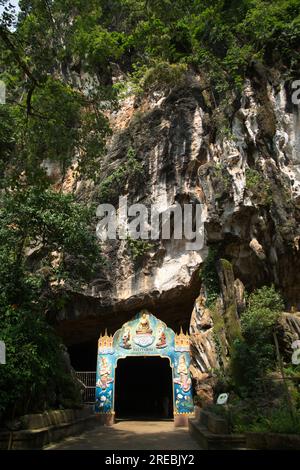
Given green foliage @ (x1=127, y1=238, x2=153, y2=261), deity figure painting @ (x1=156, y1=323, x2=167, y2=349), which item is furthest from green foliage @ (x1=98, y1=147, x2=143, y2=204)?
deity figure painting @ (x1=156, y1=323, x2=167, y2=349)

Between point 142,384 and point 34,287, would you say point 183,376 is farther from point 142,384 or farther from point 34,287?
point 142,384

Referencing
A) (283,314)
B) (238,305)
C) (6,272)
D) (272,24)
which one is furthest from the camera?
(272,24)

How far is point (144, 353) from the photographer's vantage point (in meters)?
12.8

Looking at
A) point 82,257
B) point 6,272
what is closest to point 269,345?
point 82,257

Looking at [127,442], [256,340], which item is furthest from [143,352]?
[127,442]

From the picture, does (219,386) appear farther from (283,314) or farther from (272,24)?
(272,24)

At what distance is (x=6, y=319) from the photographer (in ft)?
22.7

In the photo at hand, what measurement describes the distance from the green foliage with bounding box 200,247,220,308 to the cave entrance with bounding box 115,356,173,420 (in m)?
6.43

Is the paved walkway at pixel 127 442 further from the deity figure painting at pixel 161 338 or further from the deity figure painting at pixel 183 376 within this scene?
the deity figure painting at pixel 161 338

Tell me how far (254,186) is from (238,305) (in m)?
3.63

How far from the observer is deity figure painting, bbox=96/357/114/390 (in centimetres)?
1241

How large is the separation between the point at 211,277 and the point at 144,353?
3412mm

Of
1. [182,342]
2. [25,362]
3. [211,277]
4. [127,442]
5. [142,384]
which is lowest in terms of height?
[142,384]

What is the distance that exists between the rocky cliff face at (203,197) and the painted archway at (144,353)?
578 mm
